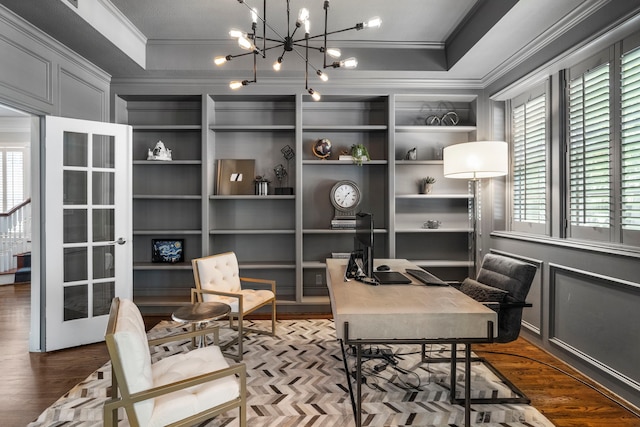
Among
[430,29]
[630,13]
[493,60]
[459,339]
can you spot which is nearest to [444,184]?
[493,60]

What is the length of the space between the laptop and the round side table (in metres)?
1.12

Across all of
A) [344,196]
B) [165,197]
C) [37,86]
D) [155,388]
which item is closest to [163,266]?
[165,197]

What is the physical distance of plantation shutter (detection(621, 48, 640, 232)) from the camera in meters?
2.25

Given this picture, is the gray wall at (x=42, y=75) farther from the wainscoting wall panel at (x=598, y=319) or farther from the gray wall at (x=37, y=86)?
the wainscoting wall panel at (x=598, y=319)

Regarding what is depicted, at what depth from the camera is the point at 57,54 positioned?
3.06 metres

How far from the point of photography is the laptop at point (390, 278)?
2.28 meters

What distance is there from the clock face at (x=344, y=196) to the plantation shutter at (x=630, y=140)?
2.44 meters

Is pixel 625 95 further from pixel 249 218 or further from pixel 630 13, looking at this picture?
pixel 249 218

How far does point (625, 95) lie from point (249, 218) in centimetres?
355

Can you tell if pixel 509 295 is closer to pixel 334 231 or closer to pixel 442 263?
pixel 442 263

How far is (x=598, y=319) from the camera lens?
8.11ft

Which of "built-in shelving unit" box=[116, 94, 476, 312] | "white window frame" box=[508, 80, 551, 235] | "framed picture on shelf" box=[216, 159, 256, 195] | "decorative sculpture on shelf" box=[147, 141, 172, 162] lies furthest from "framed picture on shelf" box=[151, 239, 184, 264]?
"white window frame" box=[508, 80, 551, 235]

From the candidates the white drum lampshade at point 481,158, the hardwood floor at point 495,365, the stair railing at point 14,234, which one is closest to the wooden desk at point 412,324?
the hardwood floor at point 495,365

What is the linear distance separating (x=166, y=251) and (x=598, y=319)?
4.08m
